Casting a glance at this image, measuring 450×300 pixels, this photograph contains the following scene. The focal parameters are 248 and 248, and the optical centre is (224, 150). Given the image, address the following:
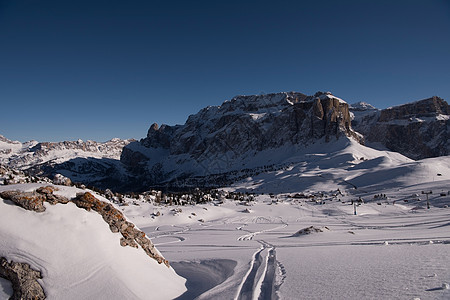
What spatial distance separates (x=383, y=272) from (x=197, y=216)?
1261 inches

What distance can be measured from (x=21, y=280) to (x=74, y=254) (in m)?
0.81

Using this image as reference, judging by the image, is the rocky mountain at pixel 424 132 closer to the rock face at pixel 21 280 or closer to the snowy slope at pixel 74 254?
the snowy slope at pixel 74 254

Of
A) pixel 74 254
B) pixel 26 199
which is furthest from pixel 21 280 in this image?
pixel 26 199

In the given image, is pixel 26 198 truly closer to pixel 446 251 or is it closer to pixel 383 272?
pixel 383 272

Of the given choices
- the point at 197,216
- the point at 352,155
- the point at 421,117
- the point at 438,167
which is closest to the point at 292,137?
the point at 352,155

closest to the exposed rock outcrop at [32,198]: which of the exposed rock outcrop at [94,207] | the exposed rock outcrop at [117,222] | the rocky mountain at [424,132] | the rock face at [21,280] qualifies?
the exposed rock outcrop at [94,207]

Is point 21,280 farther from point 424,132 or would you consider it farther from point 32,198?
point 424,132

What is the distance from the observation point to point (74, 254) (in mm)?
4695

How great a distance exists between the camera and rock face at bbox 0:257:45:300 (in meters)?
4.09

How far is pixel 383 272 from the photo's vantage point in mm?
4762

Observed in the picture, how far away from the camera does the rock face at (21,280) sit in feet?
13.4

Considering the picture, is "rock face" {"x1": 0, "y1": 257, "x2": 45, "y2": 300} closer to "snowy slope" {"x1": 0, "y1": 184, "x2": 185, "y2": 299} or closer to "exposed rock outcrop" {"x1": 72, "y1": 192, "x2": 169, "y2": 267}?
"snowy slope" {"x1": 0, "y1": 184, "x2": 185, "y2": 299}

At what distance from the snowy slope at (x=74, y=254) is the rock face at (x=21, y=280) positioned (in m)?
0.09

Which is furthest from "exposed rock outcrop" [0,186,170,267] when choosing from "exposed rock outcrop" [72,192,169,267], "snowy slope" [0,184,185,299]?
"snowy slope" [0,184,185,299]
